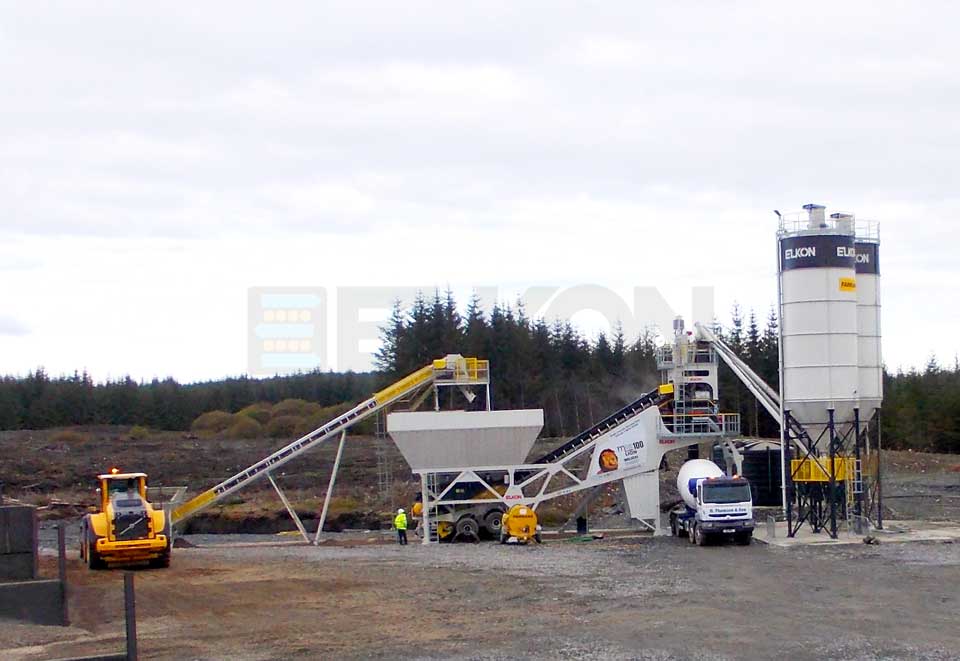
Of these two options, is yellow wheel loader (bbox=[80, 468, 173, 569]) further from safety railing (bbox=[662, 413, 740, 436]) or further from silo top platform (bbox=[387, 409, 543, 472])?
safety railing (bbox=[662, 413, 740, 436])

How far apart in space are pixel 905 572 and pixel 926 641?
10.5 meters

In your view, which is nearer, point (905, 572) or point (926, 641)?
point (926, 641)

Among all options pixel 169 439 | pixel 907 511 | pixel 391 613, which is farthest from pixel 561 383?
pixel 391 613

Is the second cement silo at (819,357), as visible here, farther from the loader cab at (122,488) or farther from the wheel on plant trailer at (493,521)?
the loader cab at (122,488)

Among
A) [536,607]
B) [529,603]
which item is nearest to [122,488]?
[529,603]

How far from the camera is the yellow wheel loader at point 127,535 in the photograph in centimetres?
3166

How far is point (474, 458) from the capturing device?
141 ft

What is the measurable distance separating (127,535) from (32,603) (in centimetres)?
940

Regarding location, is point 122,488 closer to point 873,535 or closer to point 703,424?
point 703,424

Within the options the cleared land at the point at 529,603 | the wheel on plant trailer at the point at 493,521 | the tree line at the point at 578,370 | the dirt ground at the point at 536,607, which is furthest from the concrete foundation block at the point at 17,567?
the tree line at the point at 578,370

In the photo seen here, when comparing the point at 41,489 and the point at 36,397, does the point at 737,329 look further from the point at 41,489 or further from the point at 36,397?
the point at 36,397

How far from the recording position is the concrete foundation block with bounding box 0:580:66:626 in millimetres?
22297

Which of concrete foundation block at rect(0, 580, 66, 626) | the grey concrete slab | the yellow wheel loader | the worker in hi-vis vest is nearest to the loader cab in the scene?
the yellow wheel loader

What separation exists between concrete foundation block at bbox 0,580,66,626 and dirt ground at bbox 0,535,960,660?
0.57m
